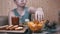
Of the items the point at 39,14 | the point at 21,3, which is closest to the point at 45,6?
the point at 39,14

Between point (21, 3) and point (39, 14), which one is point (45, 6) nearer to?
point (39, 14)

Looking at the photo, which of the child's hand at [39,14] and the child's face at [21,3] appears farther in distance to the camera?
the child's face at [21,3]

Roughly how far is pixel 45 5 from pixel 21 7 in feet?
1.21

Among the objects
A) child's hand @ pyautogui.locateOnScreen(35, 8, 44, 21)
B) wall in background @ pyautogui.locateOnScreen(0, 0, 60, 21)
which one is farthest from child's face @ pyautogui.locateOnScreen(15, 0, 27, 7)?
child's hand @ pyautogui.locateOnScreen(35, 8, 44, 21)

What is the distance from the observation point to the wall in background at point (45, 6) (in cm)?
187

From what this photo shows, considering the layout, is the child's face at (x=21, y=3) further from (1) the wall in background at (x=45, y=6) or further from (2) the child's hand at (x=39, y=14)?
(2) the child's hand at (x=39, y=14)

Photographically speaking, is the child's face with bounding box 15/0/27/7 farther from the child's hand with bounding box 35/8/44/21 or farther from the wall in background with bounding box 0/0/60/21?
the child's hand with bounding box 35/8/44/21

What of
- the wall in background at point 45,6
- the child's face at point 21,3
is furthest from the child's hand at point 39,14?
the child's face at point 21,3

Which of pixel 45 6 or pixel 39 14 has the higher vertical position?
pixel 45 6

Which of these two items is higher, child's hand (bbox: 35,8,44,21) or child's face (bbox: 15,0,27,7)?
Answer: child's face (bbox: 15,0,27,7)

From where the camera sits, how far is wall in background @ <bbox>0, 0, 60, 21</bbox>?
187cm

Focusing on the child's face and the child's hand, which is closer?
the child's hand

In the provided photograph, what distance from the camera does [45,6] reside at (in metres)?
1.90

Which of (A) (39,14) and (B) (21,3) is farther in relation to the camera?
(B) (21,3)
